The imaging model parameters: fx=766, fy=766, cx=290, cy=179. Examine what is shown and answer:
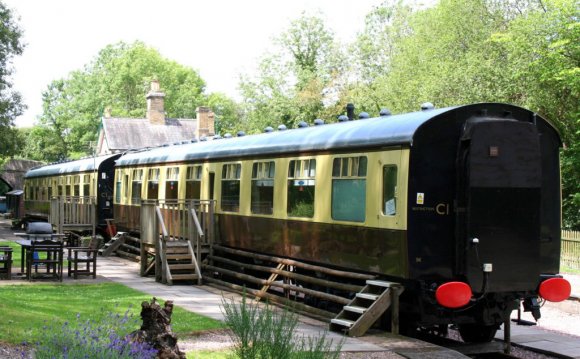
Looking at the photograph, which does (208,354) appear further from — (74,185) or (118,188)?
(74,185)

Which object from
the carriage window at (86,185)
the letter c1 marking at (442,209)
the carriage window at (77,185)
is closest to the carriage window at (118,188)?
the carriage window at (86,185)

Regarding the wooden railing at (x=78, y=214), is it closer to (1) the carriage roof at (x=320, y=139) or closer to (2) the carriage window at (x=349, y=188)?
(1) the carriage roof at (x=320, y=139)

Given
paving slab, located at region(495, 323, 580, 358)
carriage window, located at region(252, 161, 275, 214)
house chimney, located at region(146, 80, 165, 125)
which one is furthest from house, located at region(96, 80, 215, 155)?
paving slab, located at region(495, 323, 580, 358)

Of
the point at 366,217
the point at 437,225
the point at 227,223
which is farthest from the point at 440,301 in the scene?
the point at 227,223

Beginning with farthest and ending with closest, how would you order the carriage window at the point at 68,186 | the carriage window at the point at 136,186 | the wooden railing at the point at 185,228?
1. the carriage window at the point at 68,186
2. the carriage window at the point at 136,186
3. the wooden railing at the point at 185,228

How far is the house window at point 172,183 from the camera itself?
20.4m

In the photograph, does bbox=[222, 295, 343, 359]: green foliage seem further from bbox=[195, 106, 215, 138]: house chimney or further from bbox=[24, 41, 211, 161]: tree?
bbox=[24, 41, 211, 161]: tree

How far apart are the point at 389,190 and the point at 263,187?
4.69 metres

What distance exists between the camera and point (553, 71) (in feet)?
94.5

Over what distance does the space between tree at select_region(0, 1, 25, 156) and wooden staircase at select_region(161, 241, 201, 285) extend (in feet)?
81.3

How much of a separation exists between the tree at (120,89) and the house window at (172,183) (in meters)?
56.2

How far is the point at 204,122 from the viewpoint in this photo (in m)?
58.3

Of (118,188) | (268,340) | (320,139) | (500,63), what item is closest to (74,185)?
(118,188)

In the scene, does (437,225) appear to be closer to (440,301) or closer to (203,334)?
(440,301)
